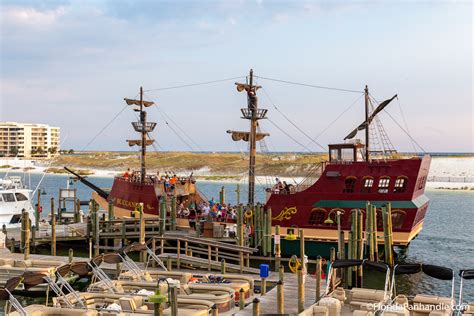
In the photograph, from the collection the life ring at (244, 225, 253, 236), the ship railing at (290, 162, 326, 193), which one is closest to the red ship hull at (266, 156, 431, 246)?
the ship railing at (290, 162, 326, 193)

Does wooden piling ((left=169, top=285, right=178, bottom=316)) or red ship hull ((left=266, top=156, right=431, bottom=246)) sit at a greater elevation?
red ship hull ((left=266, top=156, right=431, bottom=246))

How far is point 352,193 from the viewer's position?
102 feet

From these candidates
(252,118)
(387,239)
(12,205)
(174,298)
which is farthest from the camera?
(12,205)

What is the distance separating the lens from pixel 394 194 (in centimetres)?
3066

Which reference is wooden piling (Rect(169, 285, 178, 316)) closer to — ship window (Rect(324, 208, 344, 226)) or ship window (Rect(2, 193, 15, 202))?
ship window (Rect(324, 208, 344, 226))

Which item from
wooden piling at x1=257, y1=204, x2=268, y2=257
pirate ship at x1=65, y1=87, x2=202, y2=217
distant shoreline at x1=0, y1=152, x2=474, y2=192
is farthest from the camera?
distant shoreline at x1=0, y1=152, x2=474, y2=192

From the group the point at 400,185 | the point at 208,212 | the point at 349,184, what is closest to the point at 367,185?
the point at 349,184

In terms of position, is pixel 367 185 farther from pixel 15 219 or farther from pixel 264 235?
pixel 15 219

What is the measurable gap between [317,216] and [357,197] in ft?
8.21

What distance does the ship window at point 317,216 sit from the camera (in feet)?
104

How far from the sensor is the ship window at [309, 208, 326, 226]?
31.8 m

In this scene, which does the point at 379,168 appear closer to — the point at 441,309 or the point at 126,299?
the point at 441,309

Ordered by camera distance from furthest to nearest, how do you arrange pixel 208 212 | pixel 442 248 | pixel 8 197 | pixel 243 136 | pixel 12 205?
pixel 8 197 < pixel 12 205 < pixel 442 248 < pixel 243 136 < pixel 208 212

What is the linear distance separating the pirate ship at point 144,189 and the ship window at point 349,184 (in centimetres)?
1115
